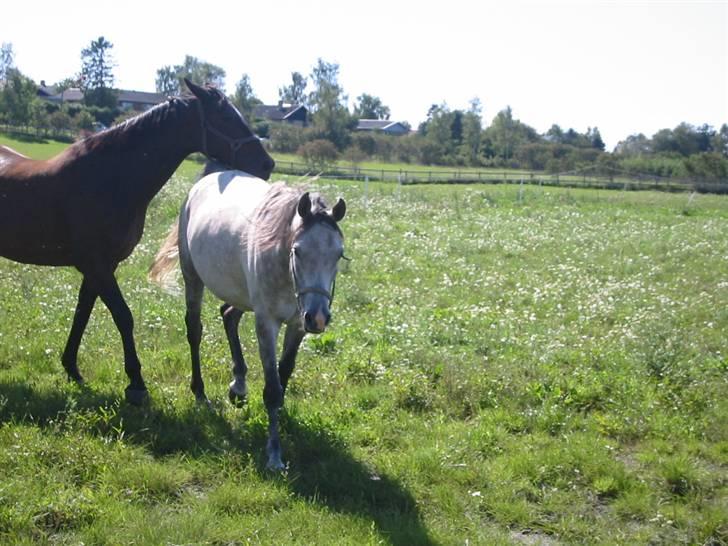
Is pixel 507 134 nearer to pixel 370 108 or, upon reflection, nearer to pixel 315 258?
pixel 370 108

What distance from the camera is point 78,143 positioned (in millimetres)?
6203

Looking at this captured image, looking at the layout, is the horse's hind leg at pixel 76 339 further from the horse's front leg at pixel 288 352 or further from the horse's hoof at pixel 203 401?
the horse's front leg at pixel 288 352

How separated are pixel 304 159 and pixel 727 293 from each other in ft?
141

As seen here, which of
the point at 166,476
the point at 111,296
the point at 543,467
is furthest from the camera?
the point at 111,296

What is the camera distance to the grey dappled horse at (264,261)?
4.51 m

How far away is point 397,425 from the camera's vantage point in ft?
18.9

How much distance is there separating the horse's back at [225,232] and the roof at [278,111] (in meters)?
96.7

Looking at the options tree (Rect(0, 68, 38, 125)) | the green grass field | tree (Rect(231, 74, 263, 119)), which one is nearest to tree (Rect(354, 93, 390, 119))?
tree (Rect(231, 74, 263, 119))

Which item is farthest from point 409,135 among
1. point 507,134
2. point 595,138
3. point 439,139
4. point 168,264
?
point 168,264

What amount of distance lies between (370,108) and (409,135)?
165ft

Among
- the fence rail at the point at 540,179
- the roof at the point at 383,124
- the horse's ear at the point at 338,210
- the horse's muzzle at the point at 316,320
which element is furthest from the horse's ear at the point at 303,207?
the roof at the point at 383,124

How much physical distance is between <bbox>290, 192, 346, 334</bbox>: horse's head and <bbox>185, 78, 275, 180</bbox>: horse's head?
7.35ft

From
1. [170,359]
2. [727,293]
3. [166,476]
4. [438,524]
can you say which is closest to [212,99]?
[170,359]

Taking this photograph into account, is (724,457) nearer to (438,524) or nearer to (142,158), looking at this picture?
(438,524)
